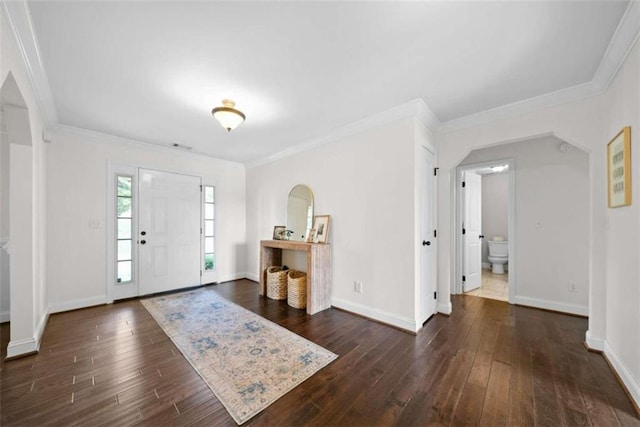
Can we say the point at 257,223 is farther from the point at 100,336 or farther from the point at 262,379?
the point at 262,379

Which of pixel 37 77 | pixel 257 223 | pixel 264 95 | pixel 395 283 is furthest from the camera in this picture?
pixel 257 223

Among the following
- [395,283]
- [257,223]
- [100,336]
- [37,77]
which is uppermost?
[37,77]

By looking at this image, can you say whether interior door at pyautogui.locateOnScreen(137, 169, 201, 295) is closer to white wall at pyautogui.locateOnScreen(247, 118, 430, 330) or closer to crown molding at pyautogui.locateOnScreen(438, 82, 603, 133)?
white wall at pyautogui.locateOnScreen(247, 118, 430, 330)

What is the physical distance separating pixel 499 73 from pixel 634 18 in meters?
0.72

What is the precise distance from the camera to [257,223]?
499 centimetres

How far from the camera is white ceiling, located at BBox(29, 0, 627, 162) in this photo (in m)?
1.52

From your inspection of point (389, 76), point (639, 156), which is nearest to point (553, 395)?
point (639, 156)

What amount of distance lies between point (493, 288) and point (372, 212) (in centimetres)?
301

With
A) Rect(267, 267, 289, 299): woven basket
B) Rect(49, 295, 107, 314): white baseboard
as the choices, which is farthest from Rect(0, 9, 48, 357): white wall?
Rect(267, 267, 289, 299): woven basket

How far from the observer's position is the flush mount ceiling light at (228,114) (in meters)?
2.52

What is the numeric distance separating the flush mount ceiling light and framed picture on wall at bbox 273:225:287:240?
1985 mm

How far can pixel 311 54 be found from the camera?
6.22 feet

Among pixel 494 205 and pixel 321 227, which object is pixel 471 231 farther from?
pixel 321 227

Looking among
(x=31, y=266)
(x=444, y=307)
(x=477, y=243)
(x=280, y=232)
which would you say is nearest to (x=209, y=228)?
(x=280, y=232)
